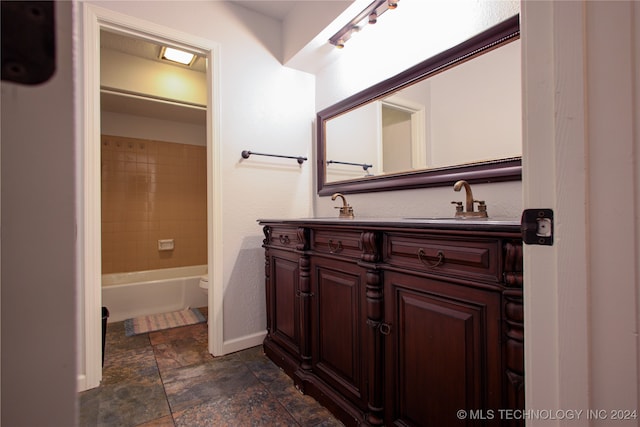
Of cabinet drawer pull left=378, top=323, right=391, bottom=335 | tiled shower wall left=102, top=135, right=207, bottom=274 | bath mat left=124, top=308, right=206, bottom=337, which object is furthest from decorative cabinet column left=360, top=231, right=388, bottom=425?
tiled shower wall left=102, top=135, right=207, bottom=274

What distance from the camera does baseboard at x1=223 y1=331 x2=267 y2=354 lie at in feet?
6.92

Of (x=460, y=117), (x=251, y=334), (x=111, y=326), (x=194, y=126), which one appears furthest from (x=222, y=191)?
(x=194, y=126)

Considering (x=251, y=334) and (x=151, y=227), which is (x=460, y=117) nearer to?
(x=251, y=334)

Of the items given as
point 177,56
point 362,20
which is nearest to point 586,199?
point 362,20

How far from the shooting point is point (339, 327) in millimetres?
1402

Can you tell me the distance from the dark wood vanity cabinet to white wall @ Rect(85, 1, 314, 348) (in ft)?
2.11

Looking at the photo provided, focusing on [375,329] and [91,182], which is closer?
[375,329]

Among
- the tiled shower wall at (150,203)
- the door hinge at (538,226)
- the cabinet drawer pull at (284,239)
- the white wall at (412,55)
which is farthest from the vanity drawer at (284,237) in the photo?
the tiled shower wall at (150,203)

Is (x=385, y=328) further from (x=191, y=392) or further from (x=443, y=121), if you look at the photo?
(x=191, y=392)

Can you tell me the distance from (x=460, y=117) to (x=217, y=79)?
161 centimetres

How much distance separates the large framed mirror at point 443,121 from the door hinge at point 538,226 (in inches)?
33.5

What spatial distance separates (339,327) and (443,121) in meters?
1.16

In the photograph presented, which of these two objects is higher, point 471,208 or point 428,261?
point 471,208

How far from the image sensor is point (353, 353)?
1.32 m
